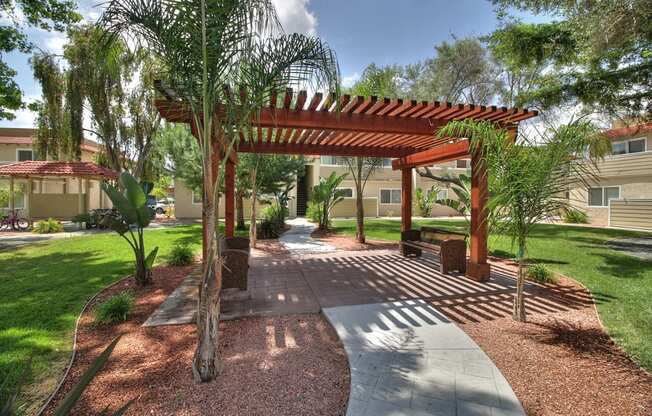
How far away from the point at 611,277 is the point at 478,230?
3.22 metres

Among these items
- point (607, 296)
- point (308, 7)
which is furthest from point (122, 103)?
point (607, 296)

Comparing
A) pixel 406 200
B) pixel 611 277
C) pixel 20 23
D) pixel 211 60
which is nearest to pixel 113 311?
pixel 211 60

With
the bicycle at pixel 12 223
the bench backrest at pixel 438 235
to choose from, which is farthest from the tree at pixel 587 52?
the bicycle at pixel 12 223

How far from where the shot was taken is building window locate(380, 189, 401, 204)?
79.6ft

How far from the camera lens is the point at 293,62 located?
3258 millimetres

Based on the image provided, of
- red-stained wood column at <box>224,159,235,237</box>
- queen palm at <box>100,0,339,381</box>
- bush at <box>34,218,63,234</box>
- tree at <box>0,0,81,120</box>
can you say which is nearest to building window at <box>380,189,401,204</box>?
red-stained wood column at <box>224,159,235,237</box>

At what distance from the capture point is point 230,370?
2.92 m

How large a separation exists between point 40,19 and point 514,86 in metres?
25.9

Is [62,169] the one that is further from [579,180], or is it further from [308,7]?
[579,180]

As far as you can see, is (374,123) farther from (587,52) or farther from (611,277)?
(587,52)

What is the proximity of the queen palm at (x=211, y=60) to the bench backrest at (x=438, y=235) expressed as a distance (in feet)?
17.5

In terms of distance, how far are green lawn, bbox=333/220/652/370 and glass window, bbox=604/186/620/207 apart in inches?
316

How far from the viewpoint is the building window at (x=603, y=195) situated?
703 inches

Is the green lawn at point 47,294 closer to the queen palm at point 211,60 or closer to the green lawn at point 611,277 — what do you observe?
the queen palm at point 211,60
